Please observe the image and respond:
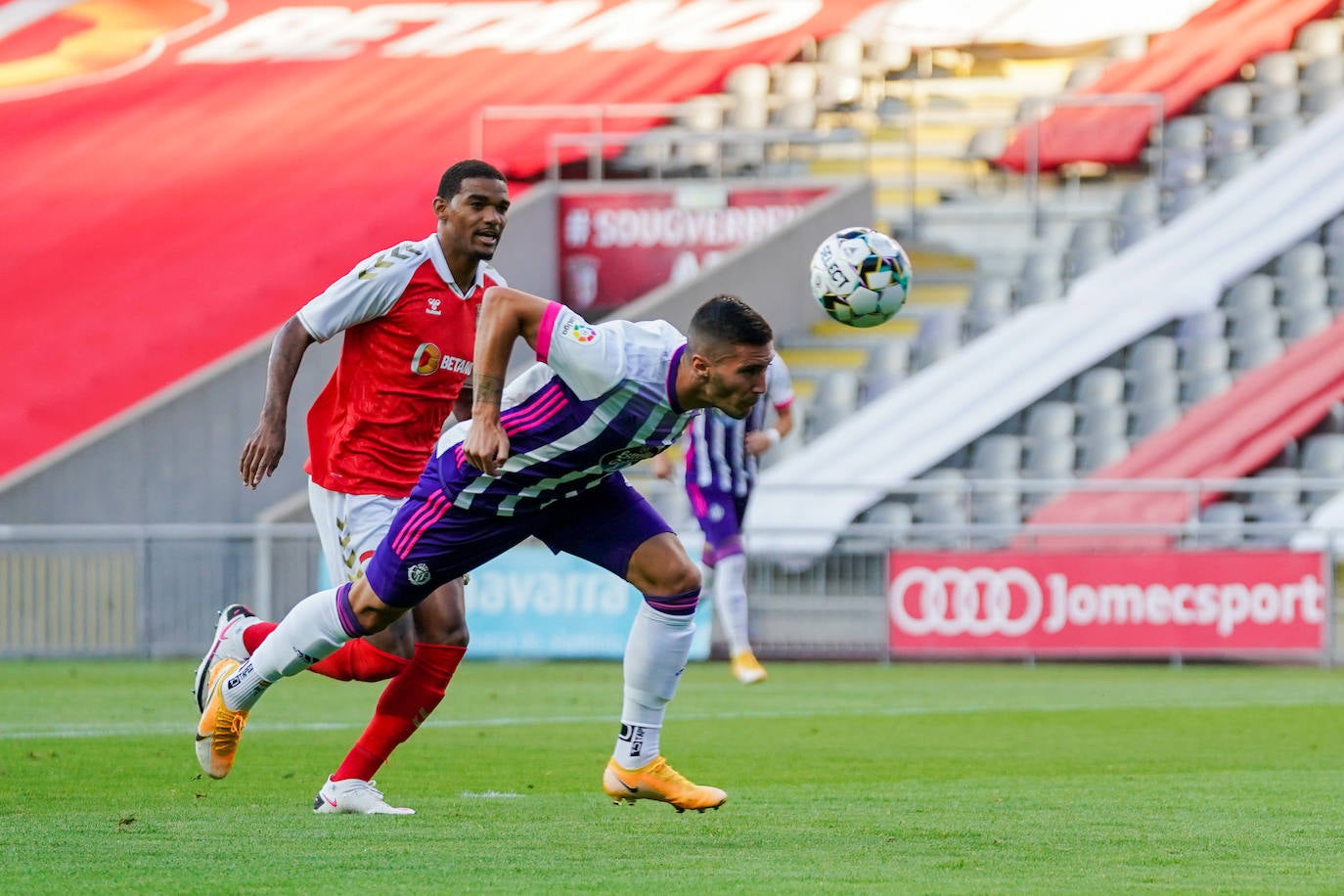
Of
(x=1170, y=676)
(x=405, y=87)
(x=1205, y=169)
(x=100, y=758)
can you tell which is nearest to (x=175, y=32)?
(x=405, y=87)

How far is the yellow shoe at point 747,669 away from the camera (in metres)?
14.4

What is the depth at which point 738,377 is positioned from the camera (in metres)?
6.36

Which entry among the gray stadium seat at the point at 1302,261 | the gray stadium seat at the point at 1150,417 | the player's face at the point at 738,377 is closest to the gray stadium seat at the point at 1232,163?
the gray stadium seat at the point at 1302,261

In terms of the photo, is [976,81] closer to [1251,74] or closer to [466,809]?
[1251,74]

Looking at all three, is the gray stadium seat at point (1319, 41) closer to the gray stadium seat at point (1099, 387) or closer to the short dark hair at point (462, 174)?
the gray stadium seat at point (1099, 387)

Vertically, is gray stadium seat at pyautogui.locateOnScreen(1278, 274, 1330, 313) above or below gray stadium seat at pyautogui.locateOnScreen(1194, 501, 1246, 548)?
above

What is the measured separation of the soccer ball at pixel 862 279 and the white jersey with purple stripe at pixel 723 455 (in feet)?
17.9

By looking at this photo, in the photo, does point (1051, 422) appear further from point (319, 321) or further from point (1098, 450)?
point (319, 321)

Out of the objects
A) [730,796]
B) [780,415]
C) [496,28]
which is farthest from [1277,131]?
[730,796]

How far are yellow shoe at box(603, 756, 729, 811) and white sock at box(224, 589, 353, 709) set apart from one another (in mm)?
979

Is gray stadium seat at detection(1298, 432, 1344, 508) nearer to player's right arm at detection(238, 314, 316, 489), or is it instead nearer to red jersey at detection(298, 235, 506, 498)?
red jersey at detection(298, 235, 506, 498)

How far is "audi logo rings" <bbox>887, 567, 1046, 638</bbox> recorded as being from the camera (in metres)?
17.0

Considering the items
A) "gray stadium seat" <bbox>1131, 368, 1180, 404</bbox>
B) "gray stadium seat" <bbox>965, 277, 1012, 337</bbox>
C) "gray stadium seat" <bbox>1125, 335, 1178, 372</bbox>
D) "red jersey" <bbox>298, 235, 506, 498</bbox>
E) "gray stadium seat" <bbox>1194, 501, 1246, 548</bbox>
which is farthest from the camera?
"gray stadium seat" <bbox>965, 277, 1012, 337</bbox>

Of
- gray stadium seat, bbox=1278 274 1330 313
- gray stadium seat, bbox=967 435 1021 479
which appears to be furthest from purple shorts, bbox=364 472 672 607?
gray stadium seat, bbox=1278 274 1330 313
